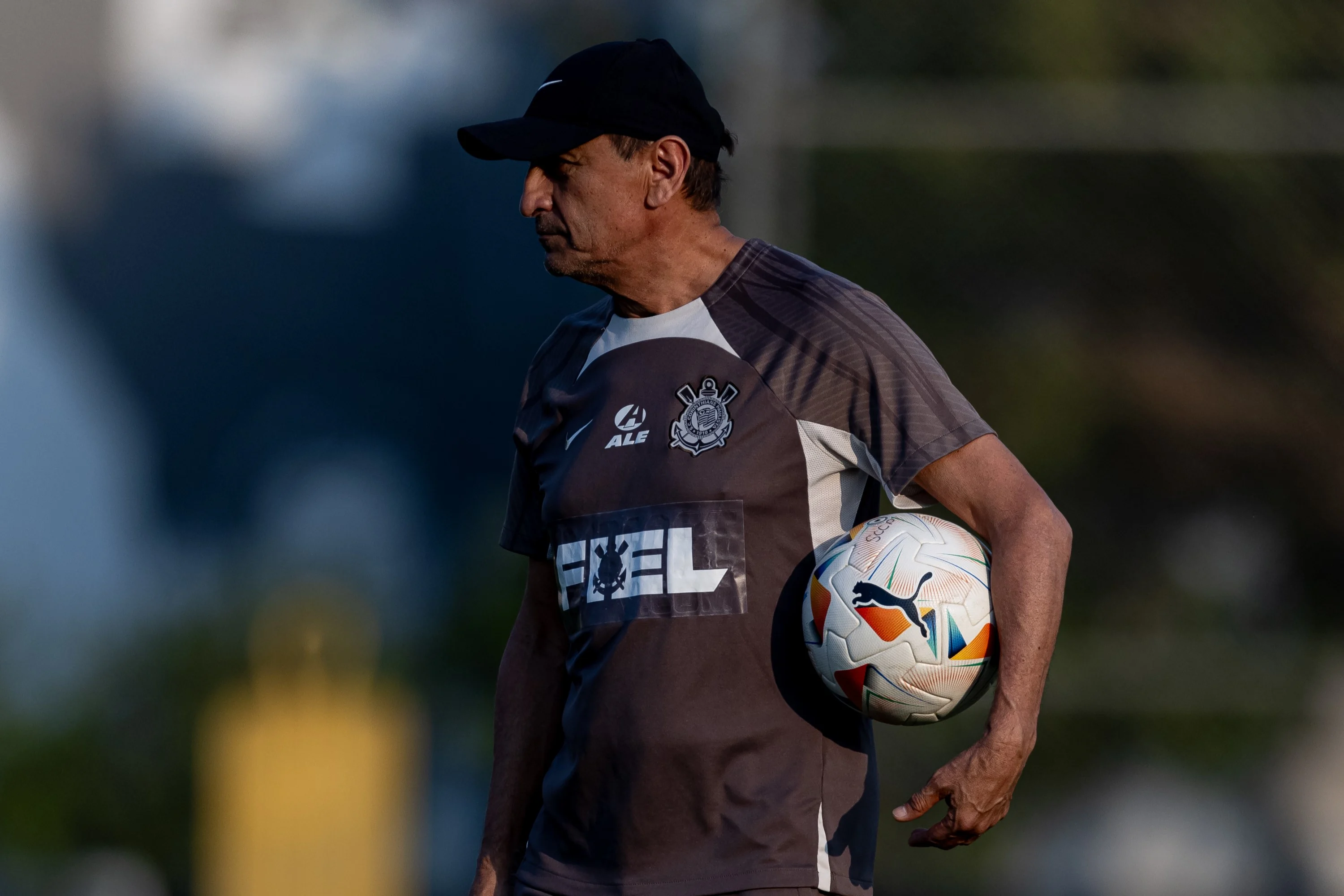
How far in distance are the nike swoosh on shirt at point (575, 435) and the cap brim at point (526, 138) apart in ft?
1.61

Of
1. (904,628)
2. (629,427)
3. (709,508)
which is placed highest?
(629,427)

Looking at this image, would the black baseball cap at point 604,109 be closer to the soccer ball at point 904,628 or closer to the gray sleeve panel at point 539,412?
the gray sleeve panel at point 539,412

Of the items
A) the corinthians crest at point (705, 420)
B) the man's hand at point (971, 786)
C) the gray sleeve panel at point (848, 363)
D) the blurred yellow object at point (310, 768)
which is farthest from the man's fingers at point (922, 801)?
the blurred yellow object at point (310, 768)

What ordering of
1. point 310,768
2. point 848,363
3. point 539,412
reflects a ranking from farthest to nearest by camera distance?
1. point 310,768
2. point 539,412
3. point 848,363

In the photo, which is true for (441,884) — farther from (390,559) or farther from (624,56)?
(624,56)

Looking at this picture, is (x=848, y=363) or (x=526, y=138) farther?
(x=526, y=138)

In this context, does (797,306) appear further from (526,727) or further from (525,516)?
(526,727)

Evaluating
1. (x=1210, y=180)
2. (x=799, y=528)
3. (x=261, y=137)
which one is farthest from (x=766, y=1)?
(x=799, y=528)

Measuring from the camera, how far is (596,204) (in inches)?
120

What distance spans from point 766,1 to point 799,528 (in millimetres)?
4874

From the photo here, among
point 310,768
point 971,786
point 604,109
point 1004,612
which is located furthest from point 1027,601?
point 310,768

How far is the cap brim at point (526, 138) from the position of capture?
295 centimetres

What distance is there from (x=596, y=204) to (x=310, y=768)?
425 cm

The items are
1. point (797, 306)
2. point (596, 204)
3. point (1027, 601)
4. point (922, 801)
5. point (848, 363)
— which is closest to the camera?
Result: point (922, 801)
